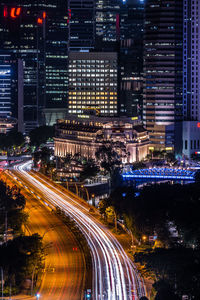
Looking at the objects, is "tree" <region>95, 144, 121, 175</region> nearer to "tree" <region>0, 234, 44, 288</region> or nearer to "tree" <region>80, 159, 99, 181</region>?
"tree" <region>80, 159, 99, 181</region>

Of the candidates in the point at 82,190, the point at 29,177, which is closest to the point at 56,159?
the point at 29,177

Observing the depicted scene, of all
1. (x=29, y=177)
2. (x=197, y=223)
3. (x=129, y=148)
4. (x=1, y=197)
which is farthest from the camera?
(x=129, y=148)

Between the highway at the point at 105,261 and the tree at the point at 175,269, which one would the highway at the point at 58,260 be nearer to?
the highway at the point at 105,261

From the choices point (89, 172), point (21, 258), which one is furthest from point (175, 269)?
point (89, 172)

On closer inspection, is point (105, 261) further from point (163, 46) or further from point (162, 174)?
point (163, 46)

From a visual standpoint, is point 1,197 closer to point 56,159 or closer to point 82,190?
point 82,190

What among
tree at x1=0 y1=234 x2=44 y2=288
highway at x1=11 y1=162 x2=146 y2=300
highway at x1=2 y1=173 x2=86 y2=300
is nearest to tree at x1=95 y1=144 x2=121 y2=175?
highway at x1=11 y1=162 x2=146 y2=300
